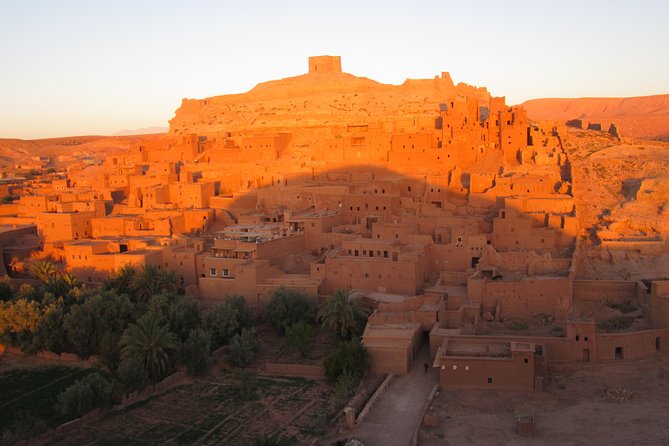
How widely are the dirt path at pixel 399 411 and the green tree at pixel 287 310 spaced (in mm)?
4200

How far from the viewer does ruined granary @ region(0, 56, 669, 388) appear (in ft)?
64.6

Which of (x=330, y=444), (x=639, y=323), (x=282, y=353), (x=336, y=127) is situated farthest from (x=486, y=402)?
(x=336, y=127)

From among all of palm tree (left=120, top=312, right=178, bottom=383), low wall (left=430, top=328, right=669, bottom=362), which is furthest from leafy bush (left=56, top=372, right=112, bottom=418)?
low wall (left=430, top=328, right=669, bottom=362)

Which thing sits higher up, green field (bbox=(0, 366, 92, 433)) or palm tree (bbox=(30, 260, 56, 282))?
palm tree (bbox=(30, 260, 56, 282))

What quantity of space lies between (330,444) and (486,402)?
3.85 meters

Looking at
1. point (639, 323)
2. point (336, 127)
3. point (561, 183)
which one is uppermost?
point (336, 127)

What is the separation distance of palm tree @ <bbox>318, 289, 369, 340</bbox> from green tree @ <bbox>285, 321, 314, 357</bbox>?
0.59 metres

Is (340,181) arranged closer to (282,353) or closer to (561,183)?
(561,183)

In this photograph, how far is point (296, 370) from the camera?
19078 millimetres

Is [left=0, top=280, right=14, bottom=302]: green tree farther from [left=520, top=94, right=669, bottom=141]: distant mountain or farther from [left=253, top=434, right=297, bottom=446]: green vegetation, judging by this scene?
[left=520, top=94, right=669, bottom=141]: distant mountain

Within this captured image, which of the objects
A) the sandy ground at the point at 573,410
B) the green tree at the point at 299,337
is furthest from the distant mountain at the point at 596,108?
the sandy ground at the point at 573,410

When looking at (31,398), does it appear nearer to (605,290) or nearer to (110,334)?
(110,334)

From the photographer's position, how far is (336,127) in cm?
3734

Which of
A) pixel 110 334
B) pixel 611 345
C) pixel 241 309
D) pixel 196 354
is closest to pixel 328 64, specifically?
pixel 241 309
